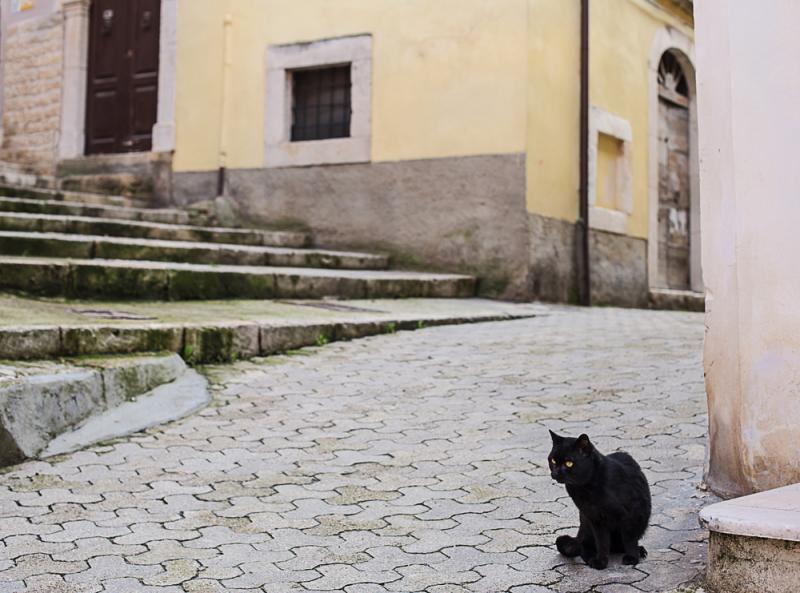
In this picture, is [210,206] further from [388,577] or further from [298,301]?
[388,577]

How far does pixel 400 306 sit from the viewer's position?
7.80 metres

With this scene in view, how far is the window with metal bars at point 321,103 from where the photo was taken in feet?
34.3

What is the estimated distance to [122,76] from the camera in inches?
464

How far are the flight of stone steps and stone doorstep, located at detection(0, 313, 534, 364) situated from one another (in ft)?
4.17

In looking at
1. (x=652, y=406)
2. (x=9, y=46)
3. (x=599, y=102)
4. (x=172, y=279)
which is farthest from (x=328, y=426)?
(x=9, y=46)

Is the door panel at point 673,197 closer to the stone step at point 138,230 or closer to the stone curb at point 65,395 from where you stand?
the stone step at point 138,230

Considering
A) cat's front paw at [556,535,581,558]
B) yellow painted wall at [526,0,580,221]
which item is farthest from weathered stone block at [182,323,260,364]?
yellow painted wall at [526,0,580,221]

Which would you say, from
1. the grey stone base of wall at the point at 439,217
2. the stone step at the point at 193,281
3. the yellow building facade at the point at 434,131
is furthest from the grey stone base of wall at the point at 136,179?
the stone step at the point at 193,281

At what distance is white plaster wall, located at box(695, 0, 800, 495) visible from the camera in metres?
2.63

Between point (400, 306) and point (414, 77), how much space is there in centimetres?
321

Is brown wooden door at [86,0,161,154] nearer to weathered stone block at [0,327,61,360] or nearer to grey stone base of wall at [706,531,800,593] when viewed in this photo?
weathered stone block at [0,327,61,360]

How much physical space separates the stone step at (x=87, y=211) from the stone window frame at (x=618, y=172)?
4760 millimetres

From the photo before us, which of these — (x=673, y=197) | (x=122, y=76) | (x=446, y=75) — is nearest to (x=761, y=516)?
(x=446, y=75)

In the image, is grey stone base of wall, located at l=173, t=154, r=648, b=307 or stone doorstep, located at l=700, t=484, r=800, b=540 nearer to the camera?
stone doorstep, located at l=700, t=484, r=800, b=540
